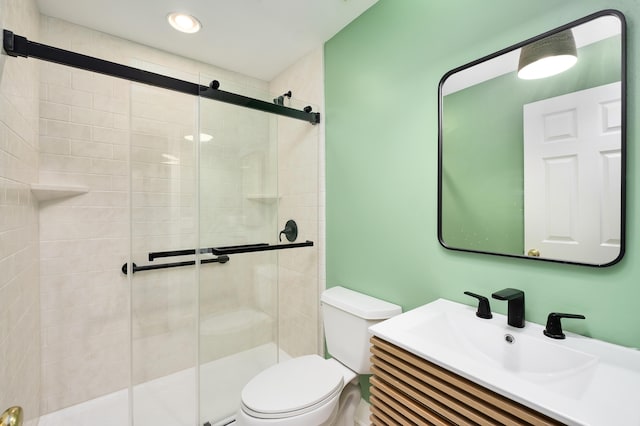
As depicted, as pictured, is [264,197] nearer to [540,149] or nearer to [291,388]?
[291,388]

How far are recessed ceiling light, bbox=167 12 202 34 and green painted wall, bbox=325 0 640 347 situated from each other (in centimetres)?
84

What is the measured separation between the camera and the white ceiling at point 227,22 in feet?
5.14

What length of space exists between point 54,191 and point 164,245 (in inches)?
25.8

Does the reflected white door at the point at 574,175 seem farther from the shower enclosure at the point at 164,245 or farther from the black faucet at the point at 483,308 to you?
the shower enclosure at the point at 164,245

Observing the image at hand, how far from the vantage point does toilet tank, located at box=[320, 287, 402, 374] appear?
1.37 metres

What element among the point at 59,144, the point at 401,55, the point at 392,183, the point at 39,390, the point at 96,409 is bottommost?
the point at 96,409

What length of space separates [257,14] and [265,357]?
210 cm

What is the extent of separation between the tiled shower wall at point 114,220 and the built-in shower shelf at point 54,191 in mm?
49

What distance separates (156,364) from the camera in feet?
5.50

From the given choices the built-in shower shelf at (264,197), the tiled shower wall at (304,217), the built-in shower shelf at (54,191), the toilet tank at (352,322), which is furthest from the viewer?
the tiled shower wall at (304,217)

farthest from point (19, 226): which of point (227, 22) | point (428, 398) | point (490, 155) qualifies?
point (490, 155)

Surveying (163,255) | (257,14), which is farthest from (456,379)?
(257,14)

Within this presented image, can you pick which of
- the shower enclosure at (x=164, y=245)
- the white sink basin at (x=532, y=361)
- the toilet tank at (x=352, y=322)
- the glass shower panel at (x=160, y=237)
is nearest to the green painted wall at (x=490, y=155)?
the white sink basin at (x=532, y=361)

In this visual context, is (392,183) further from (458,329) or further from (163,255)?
(163,255)
